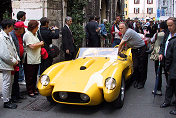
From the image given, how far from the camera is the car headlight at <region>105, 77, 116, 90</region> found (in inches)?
179

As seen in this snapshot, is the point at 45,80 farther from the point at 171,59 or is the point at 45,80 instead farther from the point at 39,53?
the point at 171,59

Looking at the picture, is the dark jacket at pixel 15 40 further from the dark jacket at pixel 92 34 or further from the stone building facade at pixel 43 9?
the dark jacket at pixel 92 34

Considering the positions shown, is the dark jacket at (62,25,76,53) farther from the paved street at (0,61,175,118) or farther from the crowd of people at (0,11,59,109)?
the paved street at (0,61,175,118)

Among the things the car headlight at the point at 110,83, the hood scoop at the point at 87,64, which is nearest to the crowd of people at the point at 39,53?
the hood scoop at the point at 87,64

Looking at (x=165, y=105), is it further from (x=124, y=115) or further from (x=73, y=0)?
(x=73, y=0)

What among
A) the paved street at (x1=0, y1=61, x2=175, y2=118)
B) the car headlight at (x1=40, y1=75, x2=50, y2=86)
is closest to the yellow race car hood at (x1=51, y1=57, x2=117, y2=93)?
the car headlight at (x1=40, y1=75, x2=50, y2=86)

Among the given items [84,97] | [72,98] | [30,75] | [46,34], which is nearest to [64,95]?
[72,98]

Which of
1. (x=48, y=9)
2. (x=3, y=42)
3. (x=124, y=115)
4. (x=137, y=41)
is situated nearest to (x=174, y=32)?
(x=137, y=41)

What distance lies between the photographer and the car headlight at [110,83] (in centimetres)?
454

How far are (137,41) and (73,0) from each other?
19.2 ft

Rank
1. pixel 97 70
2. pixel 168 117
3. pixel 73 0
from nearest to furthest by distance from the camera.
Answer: pixel 168 117, pixel 97 70, pixel 73 0

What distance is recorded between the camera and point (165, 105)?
5.11 metres

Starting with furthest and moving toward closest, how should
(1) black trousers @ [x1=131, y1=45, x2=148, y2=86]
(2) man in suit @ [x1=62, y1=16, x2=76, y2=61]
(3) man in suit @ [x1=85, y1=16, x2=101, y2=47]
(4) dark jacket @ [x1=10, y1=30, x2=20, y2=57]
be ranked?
(3) man in suit @ [x1=85, y1=16, x2=101, y2=47]
(2) man in suit @ [x1=62, y1=16, x2=76, y2=61]
(1) black trousers @ [x1=131, y1=45, x2=148, y2=86]
(4) dark jacket @ [x1=10, y1=30, x2=20, y2=57]

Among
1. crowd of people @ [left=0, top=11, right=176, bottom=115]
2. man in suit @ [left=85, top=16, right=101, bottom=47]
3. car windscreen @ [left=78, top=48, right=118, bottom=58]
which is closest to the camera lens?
crowd of people @ [left=0, top=11, right=176, bottom=115]
